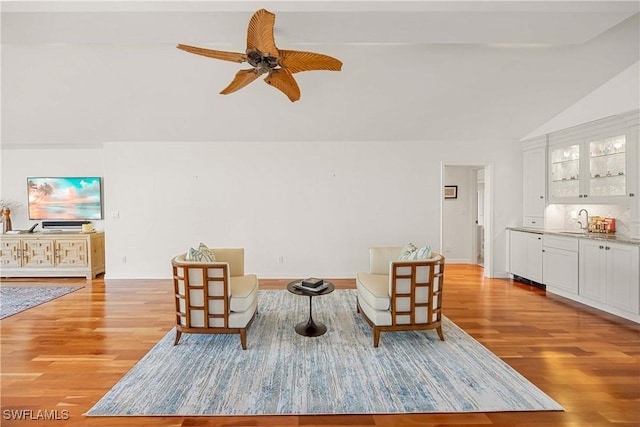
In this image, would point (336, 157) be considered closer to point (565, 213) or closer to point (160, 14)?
point (160, 14)

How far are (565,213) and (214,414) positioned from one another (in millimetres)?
5795

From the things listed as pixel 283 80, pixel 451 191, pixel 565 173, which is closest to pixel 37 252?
pixel 283 80

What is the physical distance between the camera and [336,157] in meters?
5.54

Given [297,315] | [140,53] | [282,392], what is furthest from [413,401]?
[140,53]

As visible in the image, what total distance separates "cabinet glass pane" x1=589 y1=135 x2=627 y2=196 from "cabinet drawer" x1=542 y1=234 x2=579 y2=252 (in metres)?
0.75

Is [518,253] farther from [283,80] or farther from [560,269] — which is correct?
[283,80]

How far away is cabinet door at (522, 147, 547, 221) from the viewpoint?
5.04 metres

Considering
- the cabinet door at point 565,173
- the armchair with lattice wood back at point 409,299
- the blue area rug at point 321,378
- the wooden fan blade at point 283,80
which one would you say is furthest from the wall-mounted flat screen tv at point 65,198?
the cabinet door at point 565,173

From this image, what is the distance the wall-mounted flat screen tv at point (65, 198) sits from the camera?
19.6ft

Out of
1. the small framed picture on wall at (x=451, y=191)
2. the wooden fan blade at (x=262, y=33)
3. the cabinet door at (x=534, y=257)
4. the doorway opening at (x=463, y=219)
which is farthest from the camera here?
the small framed picture on wall at (x=451, y=191)

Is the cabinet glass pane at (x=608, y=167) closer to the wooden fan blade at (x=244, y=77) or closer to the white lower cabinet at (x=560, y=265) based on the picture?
the white lower cabinet at (x=560, y=265)

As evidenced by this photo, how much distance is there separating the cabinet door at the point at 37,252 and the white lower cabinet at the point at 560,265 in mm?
8486

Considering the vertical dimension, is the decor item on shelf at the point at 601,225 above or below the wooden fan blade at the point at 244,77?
below

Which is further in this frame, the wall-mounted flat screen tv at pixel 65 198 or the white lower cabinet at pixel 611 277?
the wall-mounted flat screen tv at pixel 65 198
